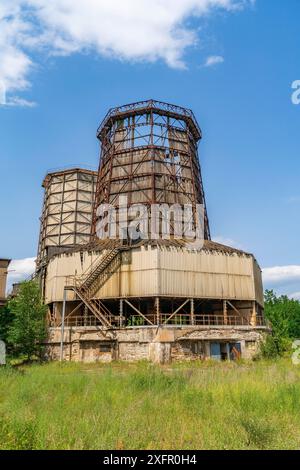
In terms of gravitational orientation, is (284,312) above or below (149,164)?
below

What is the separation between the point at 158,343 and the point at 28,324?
10454 mm

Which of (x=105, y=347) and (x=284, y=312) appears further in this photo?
(x=284, y=312)

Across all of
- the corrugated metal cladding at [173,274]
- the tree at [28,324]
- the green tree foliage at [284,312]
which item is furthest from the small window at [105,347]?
the green tree foliage at [284,312]

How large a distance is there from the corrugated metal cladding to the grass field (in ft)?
53.3

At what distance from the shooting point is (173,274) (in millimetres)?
29766

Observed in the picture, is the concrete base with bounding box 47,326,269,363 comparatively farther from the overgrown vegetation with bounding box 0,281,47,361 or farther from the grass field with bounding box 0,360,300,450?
the grass field with bounding box 0,360,300,450

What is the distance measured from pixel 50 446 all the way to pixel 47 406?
3.48 m

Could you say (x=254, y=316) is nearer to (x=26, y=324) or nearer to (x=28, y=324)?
(x=28, y=324)

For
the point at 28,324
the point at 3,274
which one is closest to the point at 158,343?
the point at 28,324

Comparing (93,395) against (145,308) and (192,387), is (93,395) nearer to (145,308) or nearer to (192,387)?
(192,387)

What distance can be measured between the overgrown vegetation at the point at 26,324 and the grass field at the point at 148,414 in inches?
630
